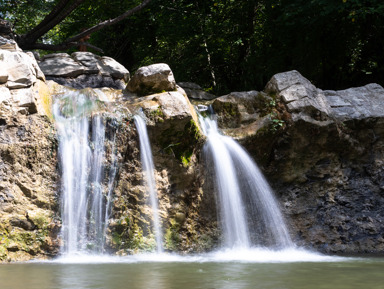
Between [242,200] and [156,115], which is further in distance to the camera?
[242,200]

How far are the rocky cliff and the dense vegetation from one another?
11.5 feet

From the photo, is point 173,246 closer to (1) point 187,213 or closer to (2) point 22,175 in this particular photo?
(1) point 187,213

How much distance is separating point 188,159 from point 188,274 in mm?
2988

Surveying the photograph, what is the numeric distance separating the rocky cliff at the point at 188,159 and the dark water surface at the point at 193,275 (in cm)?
116

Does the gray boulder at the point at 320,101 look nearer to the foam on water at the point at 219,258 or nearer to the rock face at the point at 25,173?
the foam on water at the point at 219,258

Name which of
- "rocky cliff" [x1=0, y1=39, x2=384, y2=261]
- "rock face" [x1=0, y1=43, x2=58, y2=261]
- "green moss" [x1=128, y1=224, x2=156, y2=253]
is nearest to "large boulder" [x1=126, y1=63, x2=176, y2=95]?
"rocky cliff" [x1=0, y1=39, x2=384, y2=261]

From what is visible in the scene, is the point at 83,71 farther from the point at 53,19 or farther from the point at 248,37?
the point at 248,37

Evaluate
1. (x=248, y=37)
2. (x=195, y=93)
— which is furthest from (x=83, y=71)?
(x=248, y=37)

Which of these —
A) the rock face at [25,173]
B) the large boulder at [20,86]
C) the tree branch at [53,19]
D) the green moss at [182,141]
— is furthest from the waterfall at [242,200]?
the tree branch at [53,19]

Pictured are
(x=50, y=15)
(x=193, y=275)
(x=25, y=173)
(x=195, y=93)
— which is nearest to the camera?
(x=193, y=275)

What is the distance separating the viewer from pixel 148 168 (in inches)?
272

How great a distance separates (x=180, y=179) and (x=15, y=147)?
251 centimetres

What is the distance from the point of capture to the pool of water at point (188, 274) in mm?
3764

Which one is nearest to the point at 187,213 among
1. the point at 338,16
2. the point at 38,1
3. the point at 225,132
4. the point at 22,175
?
the point at 225,132
